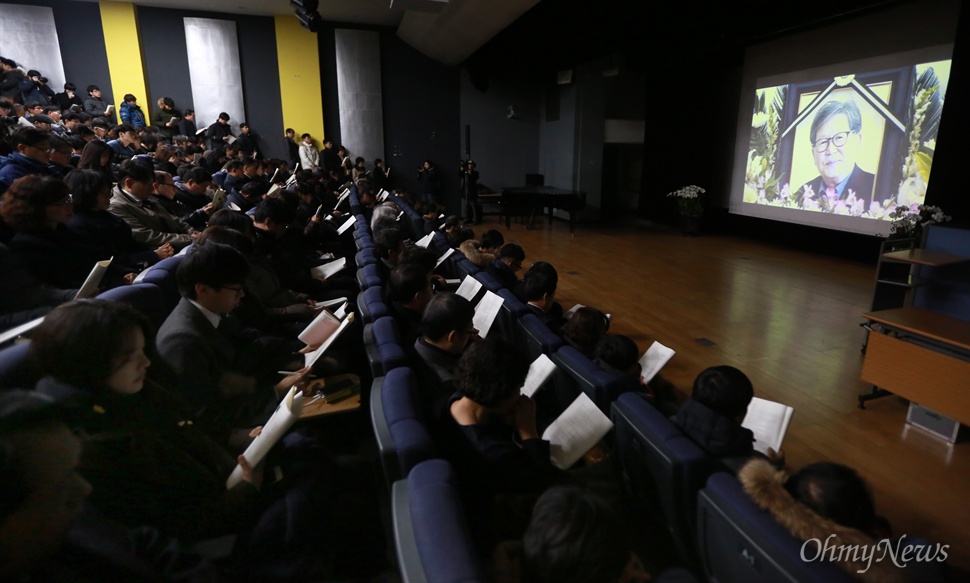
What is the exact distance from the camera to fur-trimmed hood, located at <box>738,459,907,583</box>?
3.47 ft

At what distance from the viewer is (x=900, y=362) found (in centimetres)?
286

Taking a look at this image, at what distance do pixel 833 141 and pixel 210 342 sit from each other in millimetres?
Answer: 8042

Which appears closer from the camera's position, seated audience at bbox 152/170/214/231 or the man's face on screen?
seated audience at bbox 152/170/214/231

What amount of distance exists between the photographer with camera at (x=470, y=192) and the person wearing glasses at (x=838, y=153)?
6.20 meters

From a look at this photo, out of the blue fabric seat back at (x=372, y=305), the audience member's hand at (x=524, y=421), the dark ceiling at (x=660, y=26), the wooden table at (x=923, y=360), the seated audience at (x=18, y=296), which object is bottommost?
the wooden table at (x=923, y=360)

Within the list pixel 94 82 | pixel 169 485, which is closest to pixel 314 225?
pixel 169 485

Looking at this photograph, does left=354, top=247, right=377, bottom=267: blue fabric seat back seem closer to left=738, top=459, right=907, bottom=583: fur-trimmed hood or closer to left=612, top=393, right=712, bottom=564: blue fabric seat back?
left=612, top=393, right=712, bottom=564: blue fabric seat back

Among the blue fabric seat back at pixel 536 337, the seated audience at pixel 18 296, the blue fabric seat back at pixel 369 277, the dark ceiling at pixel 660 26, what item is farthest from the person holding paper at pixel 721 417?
the dark ceiling at pixel 660 26

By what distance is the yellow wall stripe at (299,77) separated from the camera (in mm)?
10875

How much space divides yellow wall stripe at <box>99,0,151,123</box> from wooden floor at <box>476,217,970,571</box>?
27.9 ft

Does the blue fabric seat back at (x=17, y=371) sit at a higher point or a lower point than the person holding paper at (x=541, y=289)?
higher

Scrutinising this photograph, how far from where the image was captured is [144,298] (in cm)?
214

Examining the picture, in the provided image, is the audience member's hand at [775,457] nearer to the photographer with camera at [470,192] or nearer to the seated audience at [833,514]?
the seated audience at [833,514]

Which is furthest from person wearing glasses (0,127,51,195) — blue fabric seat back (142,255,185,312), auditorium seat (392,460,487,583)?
auditorium seat (392,460,487,583)
